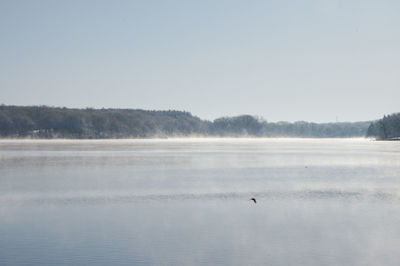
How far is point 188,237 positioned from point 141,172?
2404 cm

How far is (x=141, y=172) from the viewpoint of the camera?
38.5 meters

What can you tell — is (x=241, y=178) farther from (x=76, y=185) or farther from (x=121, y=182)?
(x=76, y=185)

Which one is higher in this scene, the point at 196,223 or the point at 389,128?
the point at 389,128

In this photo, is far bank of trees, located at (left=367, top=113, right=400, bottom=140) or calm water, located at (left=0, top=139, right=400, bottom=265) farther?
far bank of trees, located at (left=367, top=113, right=400, bottom=140)

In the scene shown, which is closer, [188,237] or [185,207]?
[188,237]

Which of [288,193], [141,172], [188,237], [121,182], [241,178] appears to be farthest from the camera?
[141,172]

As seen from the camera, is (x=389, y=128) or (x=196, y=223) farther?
(x=389, y=128)

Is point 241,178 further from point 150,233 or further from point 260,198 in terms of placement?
point 150,233

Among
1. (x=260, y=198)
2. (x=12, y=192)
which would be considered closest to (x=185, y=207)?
(x=260, y=198)

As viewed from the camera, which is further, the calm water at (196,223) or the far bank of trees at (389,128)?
the far bank of trees at (389,128)

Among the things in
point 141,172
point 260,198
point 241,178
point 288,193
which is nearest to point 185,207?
point 260,198

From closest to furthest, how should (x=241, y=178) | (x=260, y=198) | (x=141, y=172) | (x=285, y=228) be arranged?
(x=285, y=228) < (x=260, y=198) < (x=241, y=178) < (x=141, y=172)

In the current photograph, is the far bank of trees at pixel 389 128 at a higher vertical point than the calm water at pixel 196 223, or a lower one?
higher

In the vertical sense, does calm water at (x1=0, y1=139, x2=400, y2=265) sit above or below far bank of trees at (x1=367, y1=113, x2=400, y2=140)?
below
